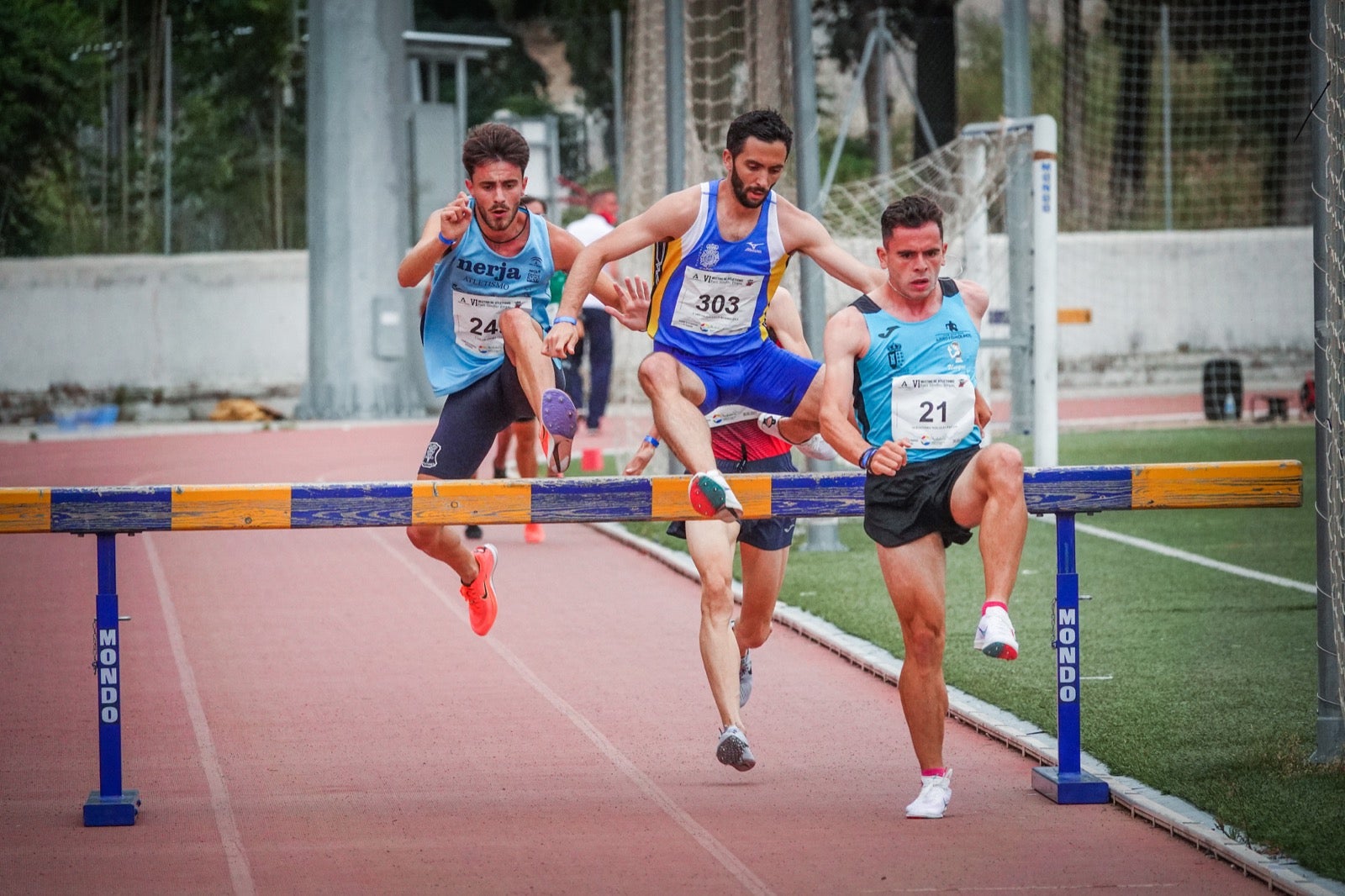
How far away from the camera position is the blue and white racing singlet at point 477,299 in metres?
7.30

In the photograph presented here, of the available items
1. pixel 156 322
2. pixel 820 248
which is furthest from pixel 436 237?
pixel 156 322

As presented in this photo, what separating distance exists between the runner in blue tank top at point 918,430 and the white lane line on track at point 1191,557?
398 centimetres

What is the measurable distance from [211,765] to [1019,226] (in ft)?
30.0

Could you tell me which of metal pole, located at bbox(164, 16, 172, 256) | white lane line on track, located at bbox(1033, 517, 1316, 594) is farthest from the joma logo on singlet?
metal pole, located at bbox(164, 16, 172, 256)

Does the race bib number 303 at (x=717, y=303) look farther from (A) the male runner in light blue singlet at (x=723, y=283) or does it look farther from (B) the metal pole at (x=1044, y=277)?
(B) the metal pole at (x=1044, y=277)

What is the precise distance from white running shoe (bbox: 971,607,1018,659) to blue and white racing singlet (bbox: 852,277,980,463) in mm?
719

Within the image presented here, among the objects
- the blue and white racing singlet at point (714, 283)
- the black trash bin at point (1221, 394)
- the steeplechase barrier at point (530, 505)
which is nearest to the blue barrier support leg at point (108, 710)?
the steeplechase barrier at point (530, 505)

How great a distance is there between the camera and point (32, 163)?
26844mm

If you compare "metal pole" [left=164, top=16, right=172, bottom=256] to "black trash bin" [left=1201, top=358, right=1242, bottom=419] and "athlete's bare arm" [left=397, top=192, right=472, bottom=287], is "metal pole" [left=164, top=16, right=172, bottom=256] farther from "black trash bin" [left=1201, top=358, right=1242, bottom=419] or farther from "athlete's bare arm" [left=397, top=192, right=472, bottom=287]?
"athlete's bare arm" [left=397, top=192, right=472, bottom=287]

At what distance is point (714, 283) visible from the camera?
696 centimetres

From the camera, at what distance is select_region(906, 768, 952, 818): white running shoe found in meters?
6.27

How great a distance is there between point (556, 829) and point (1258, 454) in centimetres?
1283

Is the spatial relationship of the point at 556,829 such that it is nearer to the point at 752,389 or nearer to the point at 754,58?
the point at 752,389

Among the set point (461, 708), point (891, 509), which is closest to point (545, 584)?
point (461, 708)
